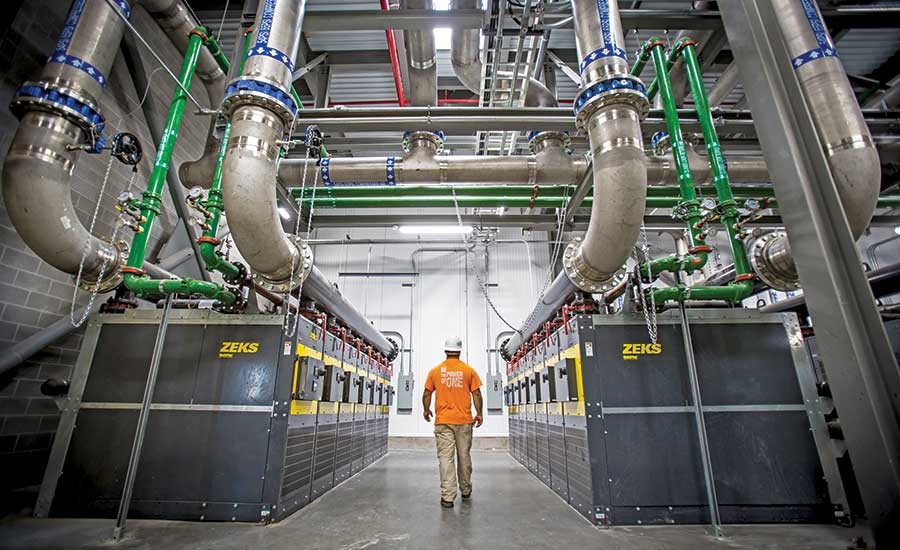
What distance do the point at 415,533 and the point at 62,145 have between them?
345 centimetres

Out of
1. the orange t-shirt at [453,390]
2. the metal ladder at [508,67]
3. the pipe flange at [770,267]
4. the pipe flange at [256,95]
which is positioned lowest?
the orange t-shirt at [453,390]

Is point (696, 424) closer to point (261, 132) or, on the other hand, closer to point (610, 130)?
point (610, 130)

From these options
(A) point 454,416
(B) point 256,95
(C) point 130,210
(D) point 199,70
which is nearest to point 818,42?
(B) point 256,95

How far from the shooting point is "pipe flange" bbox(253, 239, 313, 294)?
2.75m

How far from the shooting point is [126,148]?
2326mm

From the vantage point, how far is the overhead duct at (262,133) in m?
2.13

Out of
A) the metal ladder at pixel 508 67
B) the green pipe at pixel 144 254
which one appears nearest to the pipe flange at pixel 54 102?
the green pipe at pixel 144 254

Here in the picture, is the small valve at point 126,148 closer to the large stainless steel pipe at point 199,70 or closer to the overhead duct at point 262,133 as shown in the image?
the overhead duct at point 262,133

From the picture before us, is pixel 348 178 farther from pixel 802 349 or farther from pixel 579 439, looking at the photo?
pixel 802 349

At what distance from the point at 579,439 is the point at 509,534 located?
2.82ft

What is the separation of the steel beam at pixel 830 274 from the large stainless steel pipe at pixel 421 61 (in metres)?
2.45

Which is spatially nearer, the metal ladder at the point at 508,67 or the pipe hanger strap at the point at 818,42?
the pipe hanger strap at the point at 818,42

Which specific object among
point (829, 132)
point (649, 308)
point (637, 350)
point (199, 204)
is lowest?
point (637, 350)

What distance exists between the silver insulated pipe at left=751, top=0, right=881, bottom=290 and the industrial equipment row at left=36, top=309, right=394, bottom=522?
3.45 meters
